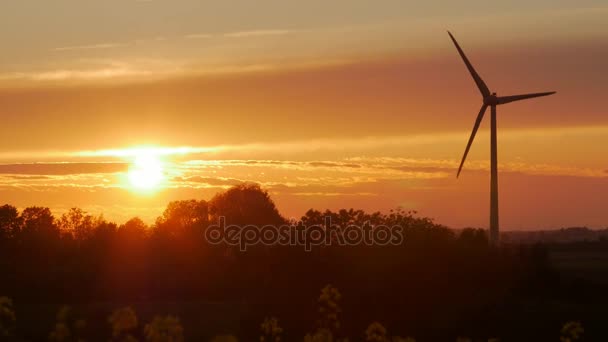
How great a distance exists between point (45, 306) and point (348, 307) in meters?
22.9

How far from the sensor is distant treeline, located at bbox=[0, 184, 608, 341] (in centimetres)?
5262

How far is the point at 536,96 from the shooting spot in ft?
221

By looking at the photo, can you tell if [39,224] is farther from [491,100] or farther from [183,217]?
[491,100]

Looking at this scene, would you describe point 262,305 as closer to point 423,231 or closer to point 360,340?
point 360,340

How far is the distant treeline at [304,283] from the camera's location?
52625 mm

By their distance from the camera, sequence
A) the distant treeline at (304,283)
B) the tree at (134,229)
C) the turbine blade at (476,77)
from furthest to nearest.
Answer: the tree at (134,229)
the turbine blade at (476,77)
the distant treeline at (304,283)

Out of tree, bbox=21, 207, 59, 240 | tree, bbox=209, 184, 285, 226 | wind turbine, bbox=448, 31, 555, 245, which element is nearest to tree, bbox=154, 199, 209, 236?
tree, bbox=209, 184, 285, 226

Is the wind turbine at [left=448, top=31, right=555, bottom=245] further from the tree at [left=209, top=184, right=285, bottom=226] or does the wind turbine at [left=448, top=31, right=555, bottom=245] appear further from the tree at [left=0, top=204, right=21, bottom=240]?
the tree at [left=0, top=204, right=21, bottom=240]

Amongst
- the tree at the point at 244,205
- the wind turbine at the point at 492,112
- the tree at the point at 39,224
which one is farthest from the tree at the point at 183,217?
the wind turbine at the point at 492,112

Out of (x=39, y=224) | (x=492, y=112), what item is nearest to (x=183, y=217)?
(x=39, y=224)

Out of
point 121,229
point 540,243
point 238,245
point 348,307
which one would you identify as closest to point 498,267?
point 540,243

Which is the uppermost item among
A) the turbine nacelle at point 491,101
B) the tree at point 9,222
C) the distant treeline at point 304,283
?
the turbine nacelle at point 491,101

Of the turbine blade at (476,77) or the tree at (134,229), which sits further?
the tree at (134,229)

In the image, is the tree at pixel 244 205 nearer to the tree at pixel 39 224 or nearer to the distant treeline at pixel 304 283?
the distant treeline at pixel 304 283
